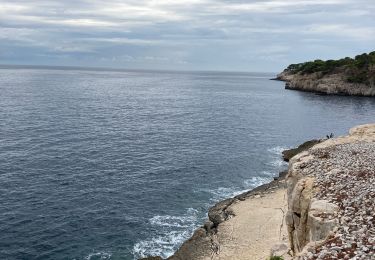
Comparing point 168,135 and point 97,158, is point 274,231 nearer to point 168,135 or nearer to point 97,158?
point 97,158

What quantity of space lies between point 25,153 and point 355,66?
509 ft

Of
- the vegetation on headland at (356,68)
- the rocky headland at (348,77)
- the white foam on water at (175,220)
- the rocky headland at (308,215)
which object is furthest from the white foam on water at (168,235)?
the vegetation on headland at (356,68)

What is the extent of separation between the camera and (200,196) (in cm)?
5441

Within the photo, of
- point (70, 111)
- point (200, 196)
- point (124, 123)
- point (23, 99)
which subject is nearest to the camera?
point (200, 196)

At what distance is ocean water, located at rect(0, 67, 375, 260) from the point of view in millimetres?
42719

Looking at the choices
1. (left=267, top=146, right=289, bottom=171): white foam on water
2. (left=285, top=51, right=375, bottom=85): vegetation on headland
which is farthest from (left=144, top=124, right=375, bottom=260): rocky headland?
(left=285, top=51, right=375, bottom=85): vegetation on headland

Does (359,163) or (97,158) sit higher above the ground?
(359,163)

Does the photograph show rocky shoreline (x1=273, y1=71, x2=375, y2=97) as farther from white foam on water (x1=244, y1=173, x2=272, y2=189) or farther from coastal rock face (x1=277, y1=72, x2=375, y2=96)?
white foam on water (x1=244, y1=173, x2=272, y2=189)

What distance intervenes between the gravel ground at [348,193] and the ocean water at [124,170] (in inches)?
733

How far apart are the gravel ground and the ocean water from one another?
1862cm

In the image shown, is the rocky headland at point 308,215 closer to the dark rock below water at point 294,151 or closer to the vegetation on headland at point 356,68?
the dark rock below water at point 294,151

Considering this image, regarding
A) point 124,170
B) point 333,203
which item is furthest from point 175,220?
point 333,203

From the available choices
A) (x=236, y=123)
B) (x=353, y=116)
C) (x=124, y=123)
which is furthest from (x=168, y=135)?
(x=353, y=116)

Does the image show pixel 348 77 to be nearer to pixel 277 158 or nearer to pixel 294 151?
pixel 294 151
